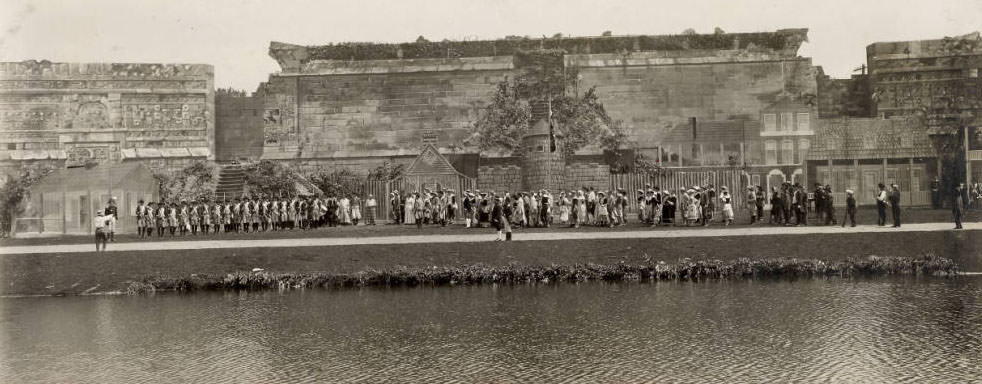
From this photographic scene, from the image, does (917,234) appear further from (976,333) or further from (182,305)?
(182,305)

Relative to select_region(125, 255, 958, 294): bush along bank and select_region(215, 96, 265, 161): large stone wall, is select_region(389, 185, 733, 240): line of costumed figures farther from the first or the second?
select_region(215, 96, 265, 161): large stone wall

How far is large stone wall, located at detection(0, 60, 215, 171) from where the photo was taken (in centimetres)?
3544

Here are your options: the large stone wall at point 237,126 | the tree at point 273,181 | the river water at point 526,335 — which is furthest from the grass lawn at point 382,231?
the large stone wall at point 237,126

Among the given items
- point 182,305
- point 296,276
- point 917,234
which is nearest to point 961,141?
point 917,234

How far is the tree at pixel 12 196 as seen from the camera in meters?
26.4

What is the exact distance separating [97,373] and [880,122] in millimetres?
27965

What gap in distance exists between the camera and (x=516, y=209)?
A: 77.3ft

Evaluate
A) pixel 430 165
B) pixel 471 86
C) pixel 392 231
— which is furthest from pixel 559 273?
pixel 471 86

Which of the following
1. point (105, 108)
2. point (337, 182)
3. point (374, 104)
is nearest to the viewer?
point (337, 182)

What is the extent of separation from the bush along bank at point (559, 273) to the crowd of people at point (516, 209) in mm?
3239

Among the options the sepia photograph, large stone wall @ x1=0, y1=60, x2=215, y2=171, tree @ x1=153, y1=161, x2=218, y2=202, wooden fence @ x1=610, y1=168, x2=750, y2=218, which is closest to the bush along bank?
the sepia photograph

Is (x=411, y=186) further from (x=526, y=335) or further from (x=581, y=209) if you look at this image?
(x=526, y=335)

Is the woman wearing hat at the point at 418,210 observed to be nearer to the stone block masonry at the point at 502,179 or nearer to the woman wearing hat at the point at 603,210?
the stone block masonry at the point at 502,179

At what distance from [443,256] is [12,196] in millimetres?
17399
